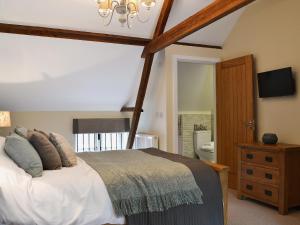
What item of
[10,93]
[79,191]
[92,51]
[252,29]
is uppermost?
[252,29]

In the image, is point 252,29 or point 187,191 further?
point 252,29

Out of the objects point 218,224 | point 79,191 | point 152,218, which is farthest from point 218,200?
point 79,191

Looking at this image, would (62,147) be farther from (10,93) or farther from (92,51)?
(10,93)

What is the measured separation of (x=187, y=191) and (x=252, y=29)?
10.5 feet

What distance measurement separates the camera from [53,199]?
199 cm

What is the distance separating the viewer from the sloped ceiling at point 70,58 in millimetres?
3980

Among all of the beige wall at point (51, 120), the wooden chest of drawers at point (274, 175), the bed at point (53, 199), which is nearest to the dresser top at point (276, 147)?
the wooden chest of drawers at point (274, 175)

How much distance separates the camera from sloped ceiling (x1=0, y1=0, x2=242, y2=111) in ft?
13.1

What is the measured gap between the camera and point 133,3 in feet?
10.1

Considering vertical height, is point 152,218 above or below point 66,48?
below

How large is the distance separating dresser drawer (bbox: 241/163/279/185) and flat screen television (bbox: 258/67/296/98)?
41.5 inches

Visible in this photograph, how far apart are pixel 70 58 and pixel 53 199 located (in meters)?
3.10

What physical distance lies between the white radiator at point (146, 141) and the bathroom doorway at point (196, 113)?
1018mm

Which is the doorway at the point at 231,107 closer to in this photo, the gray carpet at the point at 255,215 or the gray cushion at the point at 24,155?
the gray carpet at the point at 255,215
